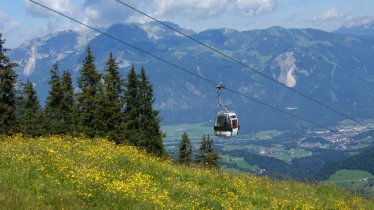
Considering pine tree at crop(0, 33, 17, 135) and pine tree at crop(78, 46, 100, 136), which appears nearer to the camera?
pine tree at crop(0, 33, 17, 135)

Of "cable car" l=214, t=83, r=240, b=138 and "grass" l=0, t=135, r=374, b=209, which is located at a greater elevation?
"cable car" l=214, t=83, r=240, b=138

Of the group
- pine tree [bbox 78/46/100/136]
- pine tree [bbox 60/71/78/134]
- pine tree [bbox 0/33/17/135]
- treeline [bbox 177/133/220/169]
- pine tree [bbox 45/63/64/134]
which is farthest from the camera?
treeline [bbox 177/133/220/169]

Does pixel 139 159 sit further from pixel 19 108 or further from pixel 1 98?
pixel 19 108

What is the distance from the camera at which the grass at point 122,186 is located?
12305 millimetres

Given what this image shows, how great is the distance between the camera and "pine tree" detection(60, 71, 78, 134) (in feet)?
180

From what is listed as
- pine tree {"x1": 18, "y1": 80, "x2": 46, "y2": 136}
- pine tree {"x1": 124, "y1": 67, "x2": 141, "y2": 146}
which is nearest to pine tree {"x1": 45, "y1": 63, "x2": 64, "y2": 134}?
pine tree {"x1": 18, "y1": 80, "x2": 46, "y2": 136}

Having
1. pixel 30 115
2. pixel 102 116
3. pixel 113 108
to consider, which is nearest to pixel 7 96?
pixel 30 115

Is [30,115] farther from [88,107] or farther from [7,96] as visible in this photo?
[88,107]

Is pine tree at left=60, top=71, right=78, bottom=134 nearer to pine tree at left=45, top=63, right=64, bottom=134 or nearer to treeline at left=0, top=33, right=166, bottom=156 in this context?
treeline at left=0, top=33, right=166, bottom=156

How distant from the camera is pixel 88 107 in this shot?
53.3m

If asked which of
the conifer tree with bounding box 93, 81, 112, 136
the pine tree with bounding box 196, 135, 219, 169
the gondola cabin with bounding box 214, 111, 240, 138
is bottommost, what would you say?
the pine tree with bounding box 196, 135, 219, 169

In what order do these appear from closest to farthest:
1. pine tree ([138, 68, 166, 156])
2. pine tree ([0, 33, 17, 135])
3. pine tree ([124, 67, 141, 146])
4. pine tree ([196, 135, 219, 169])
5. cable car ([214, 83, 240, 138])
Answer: cable car ([214, 83, 240, 138]) < pine tree ([0, 33, 17, 135]) < pine tree ([124, 67, 141, 146]) < pine tree ([138, 68, 166, 156]) < pine tree ([196, 135, 219, 169])

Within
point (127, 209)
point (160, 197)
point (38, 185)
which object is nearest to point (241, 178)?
point (160, 197)

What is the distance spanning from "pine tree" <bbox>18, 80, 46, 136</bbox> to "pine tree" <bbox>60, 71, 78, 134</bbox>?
2.86 metres
